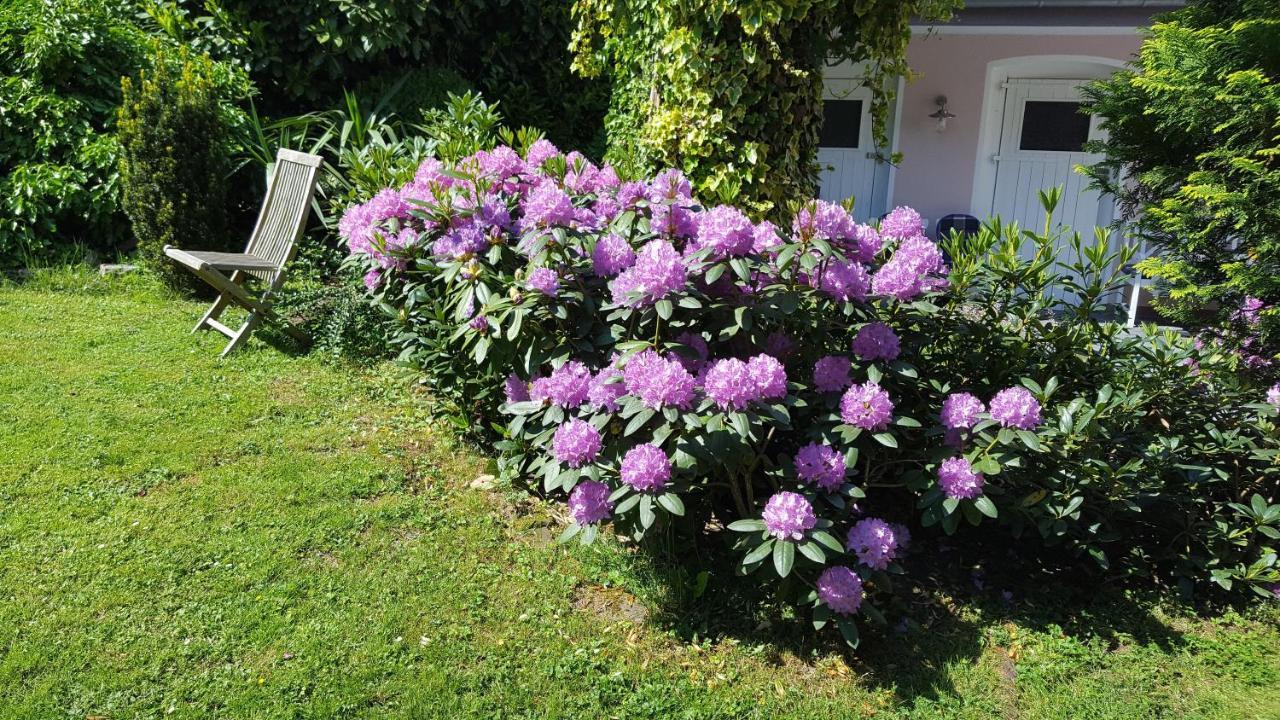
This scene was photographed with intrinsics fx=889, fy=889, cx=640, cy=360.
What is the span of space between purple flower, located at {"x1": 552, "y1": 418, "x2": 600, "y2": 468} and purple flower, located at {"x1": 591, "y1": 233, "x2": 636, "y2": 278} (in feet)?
1.87

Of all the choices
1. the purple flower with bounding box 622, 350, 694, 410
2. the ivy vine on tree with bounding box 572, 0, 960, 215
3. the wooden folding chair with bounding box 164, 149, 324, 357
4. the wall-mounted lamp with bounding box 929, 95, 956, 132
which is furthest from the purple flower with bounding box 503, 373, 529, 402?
the wall-mounted lamp with bounding box 929, 95, 956, 132

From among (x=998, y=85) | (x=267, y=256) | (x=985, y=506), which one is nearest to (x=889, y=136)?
(x=998, y=85)

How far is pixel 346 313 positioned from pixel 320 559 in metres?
2.38

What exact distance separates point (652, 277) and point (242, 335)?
11.5 ft

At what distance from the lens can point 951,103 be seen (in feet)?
28.9

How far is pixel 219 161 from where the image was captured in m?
6.48

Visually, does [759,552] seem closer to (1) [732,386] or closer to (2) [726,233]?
(1) [732,386]

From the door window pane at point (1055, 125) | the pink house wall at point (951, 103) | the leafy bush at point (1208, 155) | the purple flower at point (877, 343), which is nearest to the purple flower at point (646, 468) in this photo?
the purple flower at point (877, 343)

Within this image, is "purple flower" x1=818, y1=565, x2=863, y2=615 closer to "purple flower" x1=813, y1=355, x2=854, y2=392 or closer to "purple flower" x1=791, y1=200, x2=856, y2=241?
"purple flower" x1=813, y1=355, x2=854, y2=392

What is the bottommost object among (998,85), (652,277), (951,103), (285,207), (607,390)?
(607,390)

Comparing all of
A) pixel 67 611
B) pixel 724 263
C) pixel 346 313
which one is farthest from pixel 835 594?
pixel 346 313

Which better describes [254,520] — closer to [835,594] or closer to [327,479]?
[327,479]

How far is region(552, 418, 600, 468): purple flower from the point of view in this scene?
2805 mm

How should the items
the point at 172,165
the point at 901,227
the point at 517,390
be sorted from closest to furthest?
the point at 901,227 → the point at 517,390 → the point at 172,165
